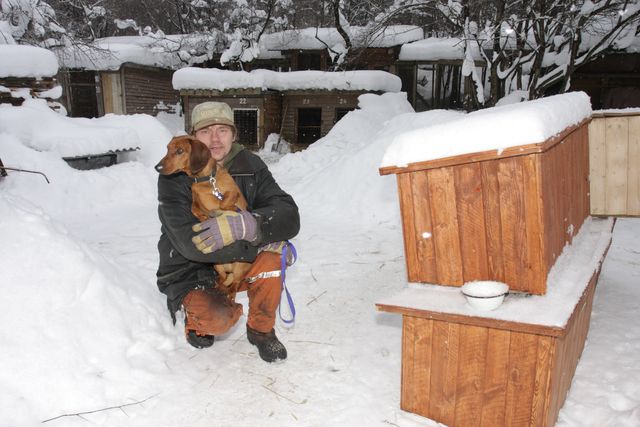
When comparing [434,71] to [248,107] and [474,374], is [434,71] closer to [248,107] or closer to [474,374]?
[248,107]

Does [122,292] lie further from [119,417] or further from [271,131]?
[271,131]

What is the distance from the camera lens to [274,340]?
3.28 metres

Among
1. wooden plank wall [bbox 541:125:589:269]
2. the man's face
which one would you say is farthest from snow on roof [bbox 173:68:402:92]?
the man's face

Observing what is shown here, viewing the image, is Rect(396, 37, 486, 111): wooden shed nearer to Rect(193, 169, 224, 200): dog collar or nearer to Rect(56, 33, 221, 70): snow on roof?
Rect(56, 33, 221, 70): snow on roof

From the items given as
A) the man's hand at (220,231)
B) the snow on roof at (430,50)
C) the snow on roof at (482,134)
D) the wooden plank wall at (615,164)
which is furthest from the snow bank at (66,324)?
the snow on roof at (430,50)

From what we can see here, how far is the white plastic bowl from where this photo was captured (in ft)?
7.73

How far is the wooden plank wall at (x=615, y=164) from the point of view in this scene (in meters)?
4.61

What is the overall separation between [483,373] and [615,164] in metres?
3.45

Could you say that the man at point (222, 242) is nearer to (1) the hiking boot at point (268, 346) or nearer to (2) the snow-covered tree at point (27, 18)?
(1) the hiking boot at point (268, 346)

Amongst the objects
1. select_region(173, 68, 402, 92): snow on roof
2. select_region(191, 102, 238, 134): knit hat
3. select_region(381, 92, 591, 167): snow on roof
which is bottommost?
select_region(381, 92, 591, 167): snow on roof

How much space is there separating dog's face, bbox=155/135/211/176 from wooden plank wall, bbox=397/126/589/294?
4.22ft

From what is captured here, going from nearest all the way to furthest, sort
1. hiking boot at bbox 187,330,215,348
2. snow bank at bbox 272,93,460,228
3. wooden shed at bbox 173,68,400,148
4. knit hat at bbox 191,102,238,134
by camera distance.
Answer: knit hat at bbox 191,102,238,134
hiking boot at bbox 187,330,215,348
snow bank at bbox 272,93,460,228
wooden shed at bbox 173,68,400,148

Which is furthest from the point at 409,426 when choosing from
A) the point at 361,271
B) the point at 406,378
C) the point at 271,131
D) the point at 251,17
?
the point at 251,17

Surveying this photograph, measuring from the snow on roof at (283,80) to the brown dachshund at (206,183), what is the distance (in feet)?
48.0
